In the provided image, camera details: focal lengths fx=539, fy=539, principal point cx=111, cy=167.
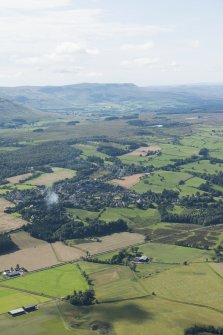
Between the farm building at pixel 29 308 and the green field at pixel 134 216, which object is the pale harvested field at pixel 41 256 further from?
the green field at pixel 134 216

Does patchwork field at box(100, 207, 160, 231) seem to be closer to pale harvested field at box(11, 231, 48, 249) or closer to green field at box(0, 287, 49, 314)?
pale harvested field at box(11, 231, 48, 249)

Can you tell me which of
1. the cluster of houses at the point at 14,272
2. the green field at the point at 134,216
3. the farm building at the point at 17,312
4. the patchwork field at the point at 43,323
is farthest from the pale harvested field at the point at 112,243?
the farm building at the point at 17,312

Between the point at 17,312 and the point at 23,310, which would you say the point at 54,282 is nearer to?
the point at 23,310

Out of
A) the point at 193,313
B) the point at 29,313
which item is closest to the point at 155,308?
the point at 193,313

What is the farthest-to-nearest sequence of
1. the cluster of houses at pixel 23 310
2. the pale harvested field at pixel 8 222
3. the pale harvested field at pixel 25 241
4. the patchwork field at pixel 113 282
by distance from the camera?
the pale harvested field at pixel 8 222
the pale harvested field at pixel 25 241
the patchwork field at pixel 113 282
the cluster of houses at pixel 23 310

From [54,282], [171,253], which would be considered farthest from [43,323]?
[171,253]

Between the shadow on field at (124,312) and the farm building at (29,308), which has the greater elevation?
the shadow on field at (124,312)

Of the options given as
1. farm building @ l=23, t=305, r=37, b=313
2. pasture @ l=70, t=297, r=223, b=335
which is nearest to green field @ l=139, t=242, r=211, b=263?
pasture @ l=70, t=297, r=223, b=335
